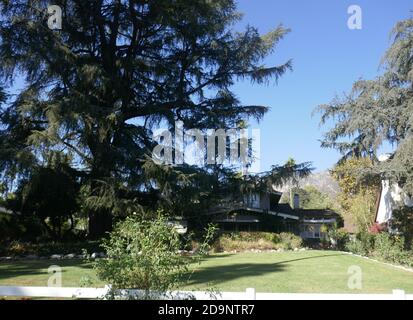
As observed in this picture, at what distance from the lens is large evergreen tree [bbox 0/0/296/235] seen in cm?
2203

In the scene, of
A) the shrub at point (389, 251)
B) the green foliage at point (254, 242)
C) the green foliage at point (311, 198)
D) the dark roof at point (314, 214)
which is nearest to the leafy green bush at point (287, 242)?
the green foliage at point (254, 242)

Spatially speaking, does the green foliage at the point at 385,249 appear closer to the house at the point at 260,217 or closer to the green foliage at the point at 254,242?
the green foliage at the point at 254,242

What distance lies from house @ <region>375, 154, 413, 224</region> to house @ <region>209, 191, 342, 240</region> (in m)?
4.53

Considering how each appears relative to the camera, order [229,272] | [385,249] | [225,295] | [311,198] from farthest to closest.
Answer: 1. [311,198]
2. [385,249]
3. [229,272]
4. [225,295]

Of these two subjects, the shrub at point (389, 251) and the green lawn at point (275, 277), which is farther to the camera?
the shrub at point (389, 251)

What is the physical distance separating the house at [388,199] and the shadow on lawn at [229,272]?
923 cm

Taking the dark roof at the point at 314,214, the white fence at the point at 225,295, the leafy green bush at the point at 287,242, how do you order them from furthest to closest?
the dark roof at the point at 314,214 → the leafy green bush at the point at 287,242 → the white fence at the point at 225,295

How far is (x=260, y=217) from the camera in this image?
3338 centimetres

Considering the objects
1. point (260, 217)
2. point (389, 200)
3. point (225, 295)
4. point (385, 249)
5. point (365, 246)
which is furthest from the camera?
point (260, 217)

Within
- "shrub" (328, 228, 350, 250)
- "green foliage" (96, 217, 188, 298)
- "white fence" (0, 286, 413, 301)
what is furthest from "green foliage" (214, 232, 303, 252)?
"green foliage" (96, 217, 188, 298)

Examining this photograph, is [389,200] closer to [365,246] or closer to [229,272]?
[365,246]

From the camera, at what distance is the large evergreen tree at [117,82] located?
22.0m

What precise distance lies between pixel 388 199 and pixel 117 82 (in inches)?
733

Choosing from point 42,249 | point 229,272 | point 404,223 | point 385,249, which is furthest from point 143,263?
point 404,223
